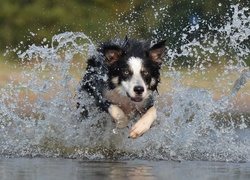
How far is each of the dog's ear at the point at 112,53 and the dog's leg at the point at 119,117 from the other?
A: 0.60 m

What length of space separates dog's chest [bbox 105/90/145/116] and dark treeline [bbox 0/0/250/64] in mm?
14874

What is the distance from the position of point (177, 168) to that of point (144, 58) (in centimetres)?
193

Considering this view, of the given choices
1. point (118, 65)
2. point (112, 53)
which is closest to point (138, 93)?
point (118, 65)

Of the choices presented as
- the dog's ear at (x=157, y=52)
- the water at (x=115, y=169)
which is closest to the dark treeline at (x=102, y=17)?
the dog's ear at (x=157, y=52)

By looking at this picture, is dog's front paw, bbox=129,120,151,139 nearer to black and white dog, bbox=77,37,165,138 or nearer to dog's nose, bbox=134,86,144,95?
black and white dog, bbox=77,37,165,138

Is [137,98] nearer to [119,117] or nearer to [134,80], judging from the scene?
[134,80]

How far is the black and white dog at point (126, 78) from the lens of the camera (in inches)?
388

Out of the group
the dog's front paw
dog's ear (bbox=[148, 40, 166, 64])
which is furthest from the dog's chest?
the dog's front paw

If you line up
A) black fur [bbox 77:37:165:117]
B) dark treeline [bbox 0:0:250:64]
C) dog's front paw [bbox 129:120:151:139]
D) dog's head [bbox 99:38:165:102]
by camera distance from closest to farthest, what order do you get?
1. dog's front paw [bbox 129:120:151:139]
2. dog's head [bbox 99:38:165:102]
3. black fur [bbox 77:37:165:117]
4. dark treeline [bbox 0:0:250:64]

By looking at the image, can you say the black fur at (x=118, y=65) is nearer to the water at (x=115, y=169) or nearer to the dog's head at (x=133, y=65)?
the dog's head at (x=133, y=65)

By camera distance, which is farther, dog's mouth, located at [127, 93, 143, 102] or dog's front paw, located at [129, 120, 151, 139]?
dog's mouth, located at [127, 93, 143, 102]

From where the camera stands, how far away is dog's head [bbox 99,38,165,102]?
983cm

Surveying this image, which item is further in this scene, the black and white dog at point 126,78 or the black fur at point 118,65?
the black fur at point 118,65

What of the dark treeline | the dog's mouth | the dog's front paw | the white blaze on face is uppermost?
the dark treeline
